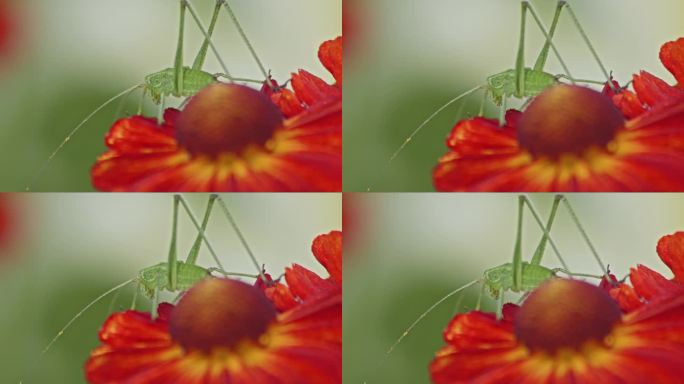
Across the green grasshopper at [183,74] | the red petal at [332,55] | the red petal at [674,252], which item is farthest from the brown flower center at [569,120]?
the green grasshopper at [183,74]

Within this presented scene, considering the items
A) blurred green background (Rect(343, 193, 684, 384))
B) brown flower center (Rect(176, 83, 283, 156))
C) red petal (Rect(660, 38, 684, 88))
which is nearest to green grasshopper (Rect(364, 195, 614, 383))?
blurred green background (Rect(343, 193, 684, 384))

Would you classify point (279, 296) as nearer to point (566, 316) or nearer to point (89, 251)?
point (89, 251)

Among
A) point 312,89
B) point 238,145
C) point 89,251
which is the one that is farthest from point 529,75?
point 89,251

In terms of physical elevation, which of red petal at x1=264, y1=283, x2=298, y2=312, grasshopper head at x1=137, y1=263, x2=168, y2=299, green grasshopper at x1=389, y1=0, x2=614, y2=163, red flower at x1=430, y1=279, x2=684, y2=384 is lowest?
red flower at x1=430, y1=279, x2=684, y2=384

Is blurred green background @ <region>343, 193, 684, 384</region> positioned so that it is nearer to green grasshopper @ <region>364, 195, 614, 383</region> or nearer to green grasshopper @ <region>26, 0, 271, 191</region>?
green grasshopper @ <region>364, 195, 614, 383</region>

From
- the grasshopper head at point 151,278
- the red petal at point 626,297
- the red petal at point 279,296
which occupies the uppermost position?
the grasshopper head at point 151,278

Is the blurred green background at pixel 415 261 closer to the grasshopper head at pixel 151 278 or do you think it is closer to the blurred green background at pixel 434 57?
the blurred green background at pixel 434 57
